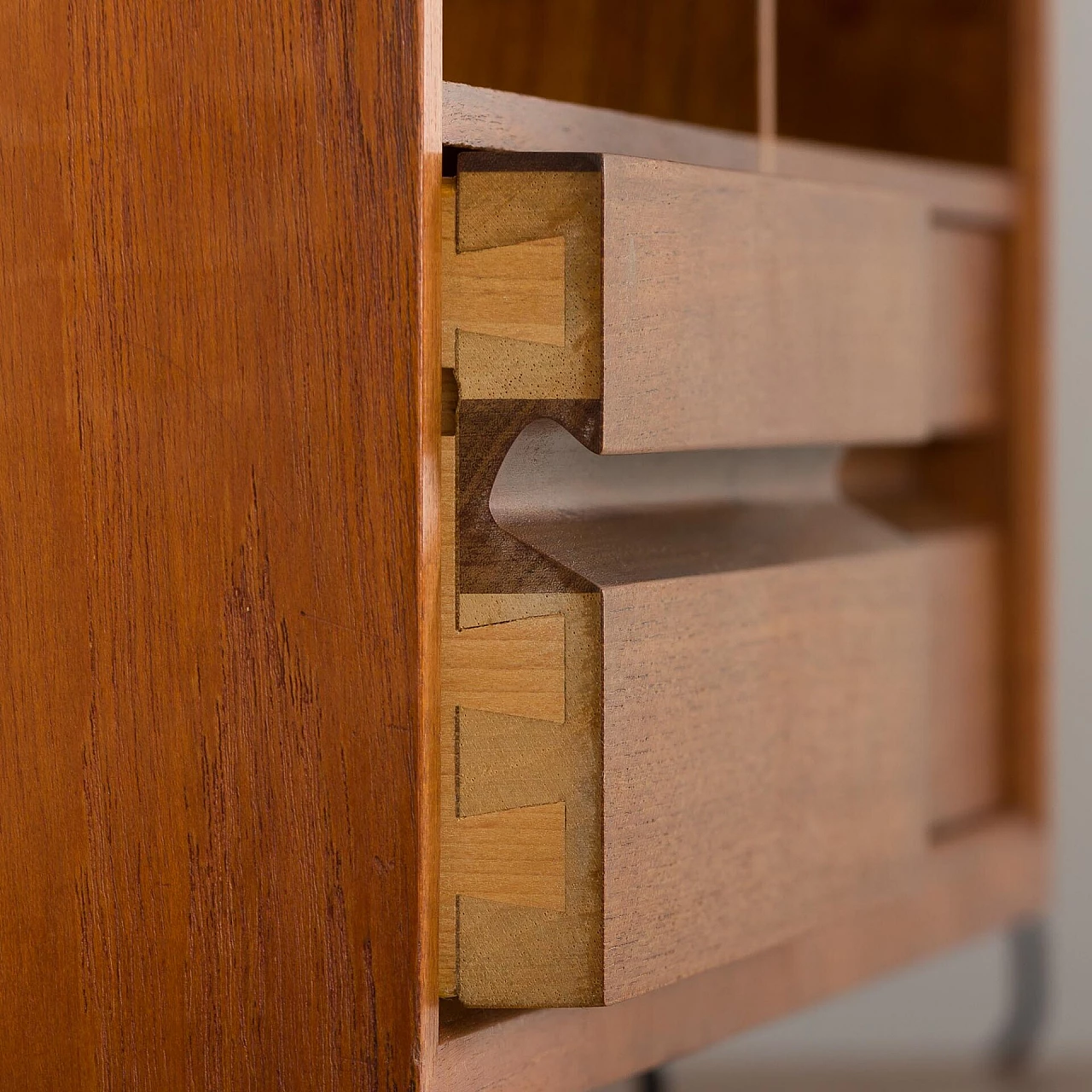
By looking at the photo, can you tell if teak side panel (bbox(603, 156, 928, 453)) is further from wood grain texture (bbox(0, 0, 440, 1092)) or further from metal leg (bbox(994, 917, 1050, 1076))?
metal leg (bbox(994, 917, 1050, 1076))

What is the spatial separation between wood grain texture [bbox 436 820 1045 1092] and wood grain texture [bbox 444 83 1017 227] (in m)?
0.27

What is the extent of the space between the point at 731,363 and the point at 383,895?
0.66ft

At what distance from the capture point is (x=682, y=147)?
57cm

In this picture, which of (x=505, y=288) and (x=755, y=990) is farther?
(x=755, y=990)

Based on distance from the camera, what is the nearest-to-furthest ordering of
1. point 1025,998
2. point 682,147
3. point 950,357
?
point 682,147 < point 950,357 < point 1025,998

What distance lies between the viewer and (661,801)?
50cm

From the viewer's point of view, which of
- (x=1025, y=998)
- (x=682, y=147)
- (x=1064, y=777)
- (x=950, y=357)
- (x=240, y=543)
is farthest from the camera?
(x=1064, y=777)

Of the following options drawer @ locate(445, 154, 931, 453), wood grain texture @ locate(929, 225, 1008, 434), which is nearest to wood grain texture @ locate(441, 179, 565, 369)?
drawer @ locate(445, 154, 931, 453)

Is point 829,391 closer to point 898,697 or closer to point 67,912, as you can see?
point 898,697

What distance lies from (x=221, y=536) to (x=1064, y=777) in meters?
0.77

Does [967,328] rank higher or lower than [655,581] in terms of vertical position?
higher

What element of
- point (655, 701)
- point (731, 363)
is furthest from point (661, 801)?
point (731, 363)

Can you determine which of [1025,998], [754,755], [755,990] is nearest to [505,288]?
[754,755]

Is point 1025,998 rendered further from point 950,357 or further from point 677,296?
point 677,296
